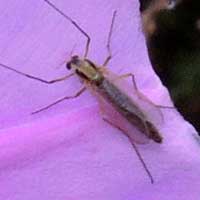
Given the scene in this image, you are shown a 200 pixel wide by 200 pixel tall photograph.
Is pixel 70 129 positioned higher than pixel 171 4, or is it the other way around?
pixel 70 129

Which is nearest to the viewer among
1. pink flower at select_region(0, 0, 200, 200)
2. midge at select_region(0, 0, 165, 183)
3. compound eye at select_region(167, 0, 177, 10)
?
pink flower at select_region(0, 0, 200, 200)

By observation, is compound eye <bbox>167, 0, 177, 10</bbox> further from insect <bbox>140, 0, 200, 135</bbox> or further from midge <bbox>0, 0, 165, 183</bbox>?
midge <bbox>0, 0, 165, 183</bbox>

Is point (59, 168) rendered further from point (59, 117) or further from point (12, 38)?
point (12, 38)

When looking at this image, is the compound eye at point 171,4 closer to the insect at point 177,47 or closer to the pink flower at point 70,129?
the insect at point 177,47

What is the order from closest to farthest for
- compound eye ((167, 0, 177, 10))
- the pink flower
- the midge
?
the pink flower
the midge
compound eye ((167, 0, 177, 10))

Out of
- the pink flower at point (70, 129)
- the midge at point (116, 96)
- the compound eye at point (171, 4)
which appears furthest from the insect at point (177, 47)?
the pink flower at point (70, 129)

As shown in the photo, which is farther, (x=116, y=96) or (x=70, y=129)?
(x=116, y=96)

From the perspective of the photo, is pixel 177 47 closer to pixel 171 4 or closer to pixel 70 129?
pixel 171 4

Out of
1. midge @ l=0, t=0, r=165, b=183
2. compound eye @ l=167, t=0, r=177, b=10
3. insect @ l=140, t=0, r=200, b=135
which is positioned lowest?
insect @ l=140, t=0, r=200, b=135

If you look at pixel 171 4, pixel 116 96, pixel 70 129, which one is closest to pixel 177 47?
pixel 171 4

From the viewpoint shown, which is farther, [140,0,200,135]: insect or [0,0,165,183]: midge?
[140,0,200,135]: insect

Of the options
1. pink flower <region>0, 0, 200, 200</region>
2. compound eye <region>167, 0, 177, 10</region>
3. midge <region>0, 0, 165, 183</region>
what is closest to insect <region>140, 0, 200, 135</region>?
compound eye <region>167, 0, 177, 10</region>

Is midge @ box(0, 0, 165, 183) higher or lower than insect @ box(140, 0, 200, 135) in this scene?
higher
